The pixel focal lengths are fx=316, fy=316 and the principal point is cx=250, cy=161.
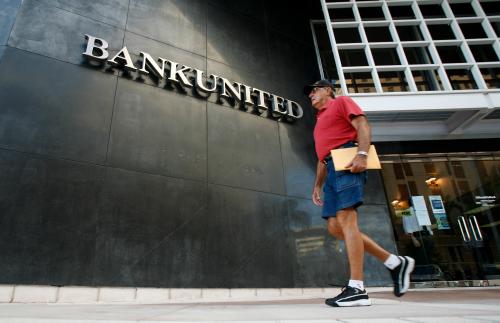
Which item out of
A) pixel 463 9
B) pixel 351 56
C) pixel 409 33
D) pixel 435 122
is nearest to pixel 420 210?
pixel 435 122

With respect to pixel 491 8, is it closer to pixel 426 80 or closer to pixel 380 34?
pixel 426 80

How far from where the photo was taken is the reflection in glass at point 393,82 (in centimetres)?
709

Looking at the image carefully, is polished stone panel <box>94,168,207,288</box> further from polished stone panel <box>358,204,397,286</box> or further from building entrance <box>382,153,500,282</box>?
building entrance <box>382,153,500,282</box>

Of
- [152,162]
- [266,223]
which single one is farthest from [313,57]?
[152,162]

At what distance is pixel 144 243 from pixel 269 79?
13.1 feet

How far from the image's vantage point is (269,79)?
627 cm

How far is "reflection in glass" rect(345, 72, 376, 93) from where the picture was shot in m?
7.14

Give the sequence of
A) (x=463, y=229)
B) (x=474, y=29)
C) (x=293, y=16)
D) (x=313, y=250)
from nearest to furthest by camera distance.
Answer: (x=313, y=250), (x=463, y=229), (x=474, y=29), (x=293, y=16)

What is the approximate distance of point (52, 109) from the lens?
3.70 meters

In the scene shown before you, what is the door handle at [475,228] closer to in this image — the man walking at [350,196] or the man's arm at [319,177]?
the man's arm at [319,177]

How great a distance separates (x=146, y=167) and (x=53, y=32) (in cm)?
213

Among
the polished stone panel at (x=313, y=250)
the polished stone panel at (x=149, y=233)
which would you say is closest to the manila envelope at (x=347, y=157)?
the polished stone panel at (x=149, y=233)

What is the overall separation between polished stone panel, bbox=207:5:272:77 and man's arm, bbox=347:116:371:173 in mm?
3793

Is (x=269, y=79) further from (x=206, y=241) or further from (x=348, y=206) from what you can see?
(x=348, y=206)
